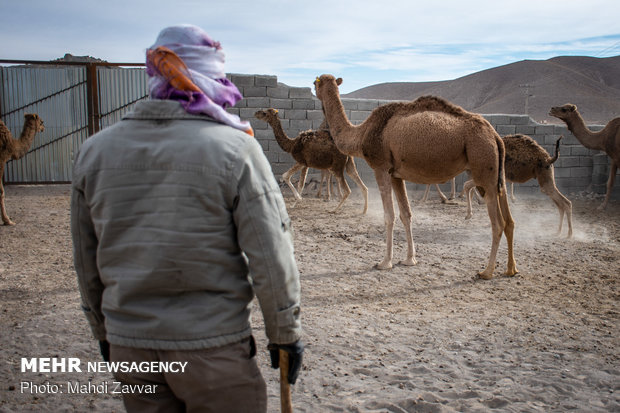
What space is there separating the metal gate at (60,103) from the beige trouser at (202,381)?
45.7 feet

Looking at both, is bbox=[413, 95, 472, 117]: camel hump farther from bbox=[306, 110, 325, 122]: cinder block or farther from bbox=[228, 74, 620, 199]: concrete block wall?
bbox=[306, 110, 325, 122]: cinder block

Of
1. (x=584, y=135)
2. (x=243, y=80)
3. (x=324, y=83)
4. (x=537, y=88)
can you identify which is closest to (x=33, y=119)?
(x=243, y=80)

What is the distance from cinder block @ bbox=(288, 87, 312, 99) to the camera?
13451 mm

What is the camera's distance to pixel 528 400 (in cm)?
312

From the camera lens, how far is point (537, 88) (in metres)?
54.7

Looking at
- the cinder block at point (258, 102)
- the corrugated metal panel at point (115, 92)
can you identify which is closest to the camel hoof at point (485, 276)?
the cinder block at point (258, 102)

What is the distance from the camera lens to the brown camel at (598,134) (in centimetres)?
1162

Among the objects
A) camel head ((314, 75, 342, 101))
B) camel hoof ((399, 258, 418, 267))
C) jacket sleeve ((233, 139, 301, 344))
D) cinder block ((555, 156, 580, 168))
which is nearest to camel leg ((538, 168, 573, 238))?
camel hoof ((399, 258, 418, 267))

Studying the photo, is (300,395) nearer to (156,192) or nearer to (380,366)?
Answer: (380,366)

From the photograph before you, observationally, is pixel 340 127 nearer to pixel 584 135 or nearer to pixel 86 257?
pixel 86 257

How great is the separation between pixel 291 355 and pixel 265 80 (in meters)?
12.2

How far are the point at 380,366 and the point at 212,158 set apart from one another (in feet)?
8.37

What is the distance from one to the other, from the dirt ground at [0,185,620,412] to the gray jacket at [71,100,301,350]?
67.2 inches

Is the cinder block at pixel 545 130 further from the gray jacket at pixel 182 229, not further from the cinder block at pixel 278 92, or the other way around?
the gray jacket at pixel 182 229
